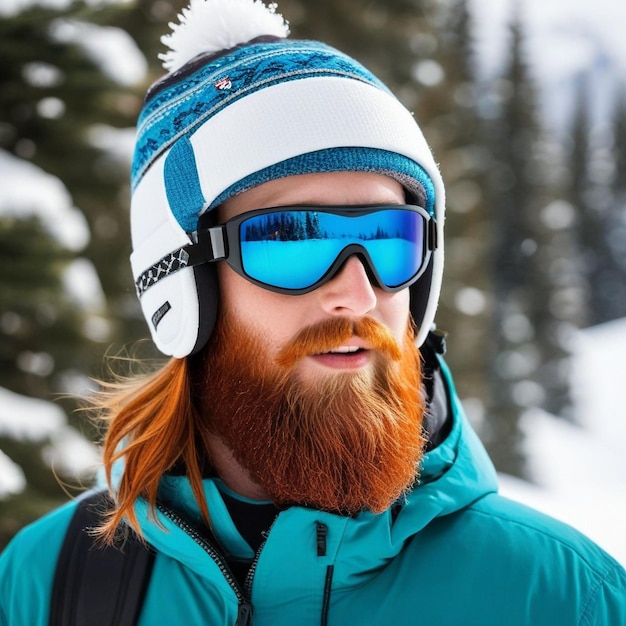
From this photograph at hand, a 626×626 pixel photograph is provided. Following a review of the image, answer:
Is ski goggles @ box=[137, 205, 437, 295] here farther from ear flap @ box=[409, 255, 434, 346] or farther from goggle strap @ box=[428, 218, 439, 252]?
ear flap @ box=[409, 255, 434, 346]

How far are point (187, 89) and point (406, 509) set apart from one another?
136 centimetres

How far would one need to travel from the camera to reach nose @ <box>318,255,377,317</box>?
1.82 meters

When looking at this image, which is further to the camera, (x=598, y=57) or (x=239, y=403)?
(x=598, y=57)

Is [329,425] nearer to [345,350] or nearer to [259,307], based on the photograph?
[345,350]

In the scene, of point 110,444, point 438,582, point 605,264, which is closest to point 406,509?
point 438,582

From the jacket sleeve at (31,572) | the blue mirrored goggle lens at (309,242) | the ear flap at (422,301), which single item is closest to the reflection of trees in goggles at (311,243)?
the blue mirrored goggle lens at (309,242)

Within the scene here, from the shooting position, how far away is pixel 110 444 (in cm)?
214

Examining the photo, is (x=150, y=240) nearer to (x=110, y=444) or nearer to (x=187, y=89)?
(x=187, y=89)

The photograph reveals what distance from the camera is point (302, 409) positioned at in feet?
6.10

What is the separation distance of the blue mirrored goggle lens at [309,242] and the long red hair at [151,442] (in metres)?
0.47

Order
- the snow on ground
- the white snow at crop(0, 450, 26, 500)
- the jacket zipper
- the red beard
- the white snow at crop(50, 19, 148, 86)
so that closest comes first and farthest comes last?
the jacket zipper, the red beard, the white snow at crop(0, 450, 26, 500), the white snow at crop(50, 19, 148, 86), the snow on ground

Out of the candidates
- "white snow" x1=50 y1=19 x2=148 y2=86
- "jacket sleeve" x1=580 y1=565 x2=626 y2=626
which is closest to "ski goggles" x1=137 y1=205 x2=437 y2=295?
"jacket sleeve" x1=580 y1=565 x2=626 y2=626

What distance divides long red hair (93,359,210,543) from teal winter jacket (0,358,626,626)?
97 millimetres

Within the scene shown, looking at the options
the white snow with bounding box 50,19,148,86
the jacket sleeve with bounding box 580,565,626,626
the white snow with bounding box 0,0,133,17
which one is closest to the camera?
the jacket sleeve with bounding box 580,565,626,626
